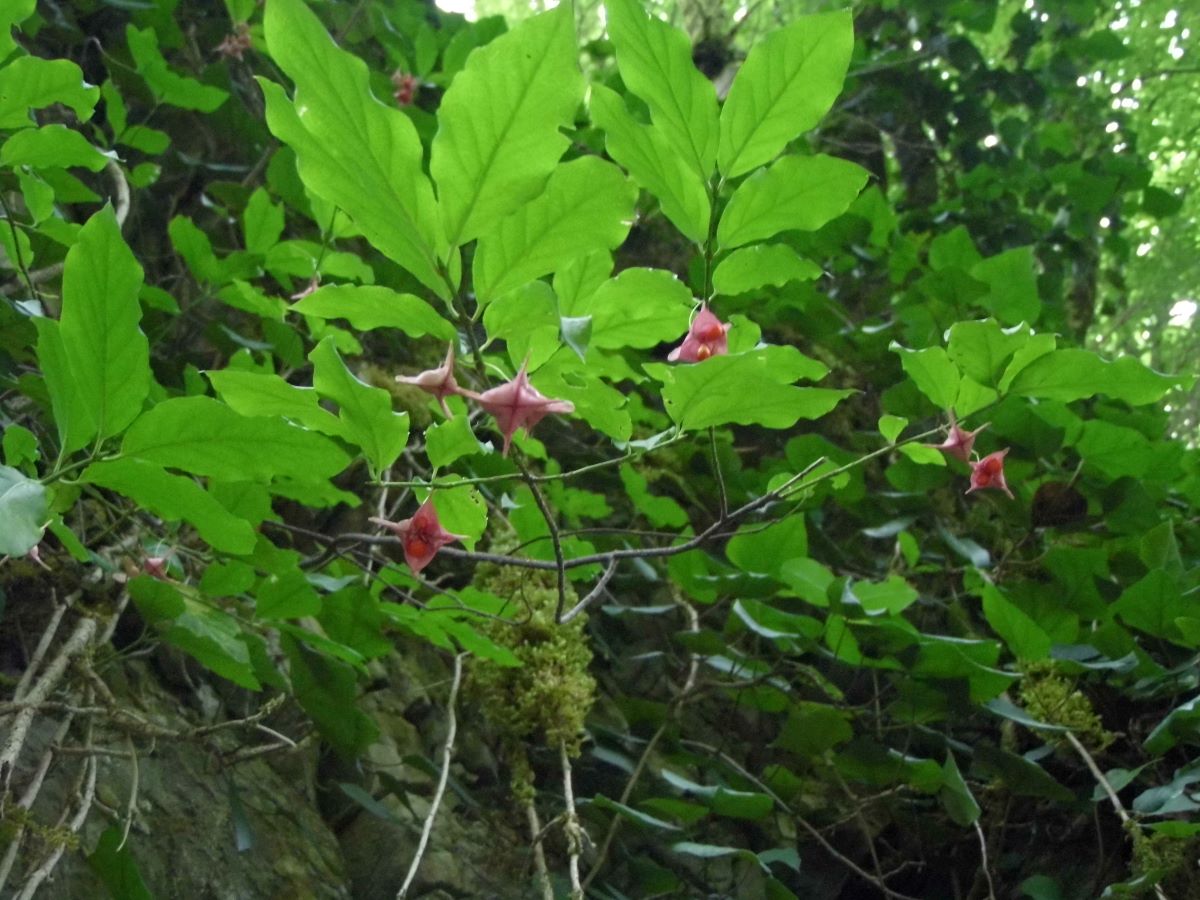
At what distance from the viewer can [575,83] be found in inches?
17.8

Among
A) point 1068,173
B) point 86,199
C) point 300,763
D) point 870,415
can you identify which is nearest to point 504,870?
point 300,763

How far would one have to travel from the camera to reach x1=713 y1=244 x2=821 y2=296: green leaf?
24.9 inches

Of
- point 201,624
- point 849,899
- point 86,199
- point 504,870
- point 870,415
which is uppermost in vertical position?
point 86,199

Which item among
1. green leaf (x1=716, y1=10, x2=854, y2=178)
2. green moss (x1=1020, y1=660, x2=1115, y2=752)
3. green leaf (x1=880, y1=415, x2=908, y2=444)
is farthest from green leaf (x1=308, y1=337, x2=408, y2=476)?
green moss (x1=1020, y1=660, x2=1115, y2=752)

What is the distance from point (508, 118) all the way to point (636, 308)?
0.21 metres

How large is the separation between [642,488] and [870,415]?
804mm

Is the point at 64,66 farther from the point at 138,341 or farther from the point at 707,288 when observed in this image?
the point at 707,288

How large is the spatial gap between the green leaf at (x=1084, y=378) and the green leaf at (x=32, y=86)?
2.45 feet

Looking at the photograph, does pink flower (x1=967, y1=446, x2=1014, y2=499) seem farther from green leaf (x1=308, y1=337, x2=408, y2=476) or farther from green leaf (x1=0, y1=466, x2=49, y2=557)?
green leaf (x1=0, y1=466, x2=49, y2=557)

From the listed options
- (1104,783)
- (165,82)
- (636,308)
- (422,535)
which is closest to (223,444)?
(422,535)

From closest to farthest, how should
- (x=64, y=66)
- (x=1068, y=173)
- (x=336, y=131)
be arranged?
1. (x=336, y=131)
2. (x=64, y=66)
3. (x=1068, y=173)

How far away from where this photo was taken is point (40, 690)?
86 cm

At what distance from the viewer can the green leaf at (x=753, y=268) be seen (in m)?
0.63

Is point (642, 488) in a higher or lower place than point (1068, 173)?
lower
